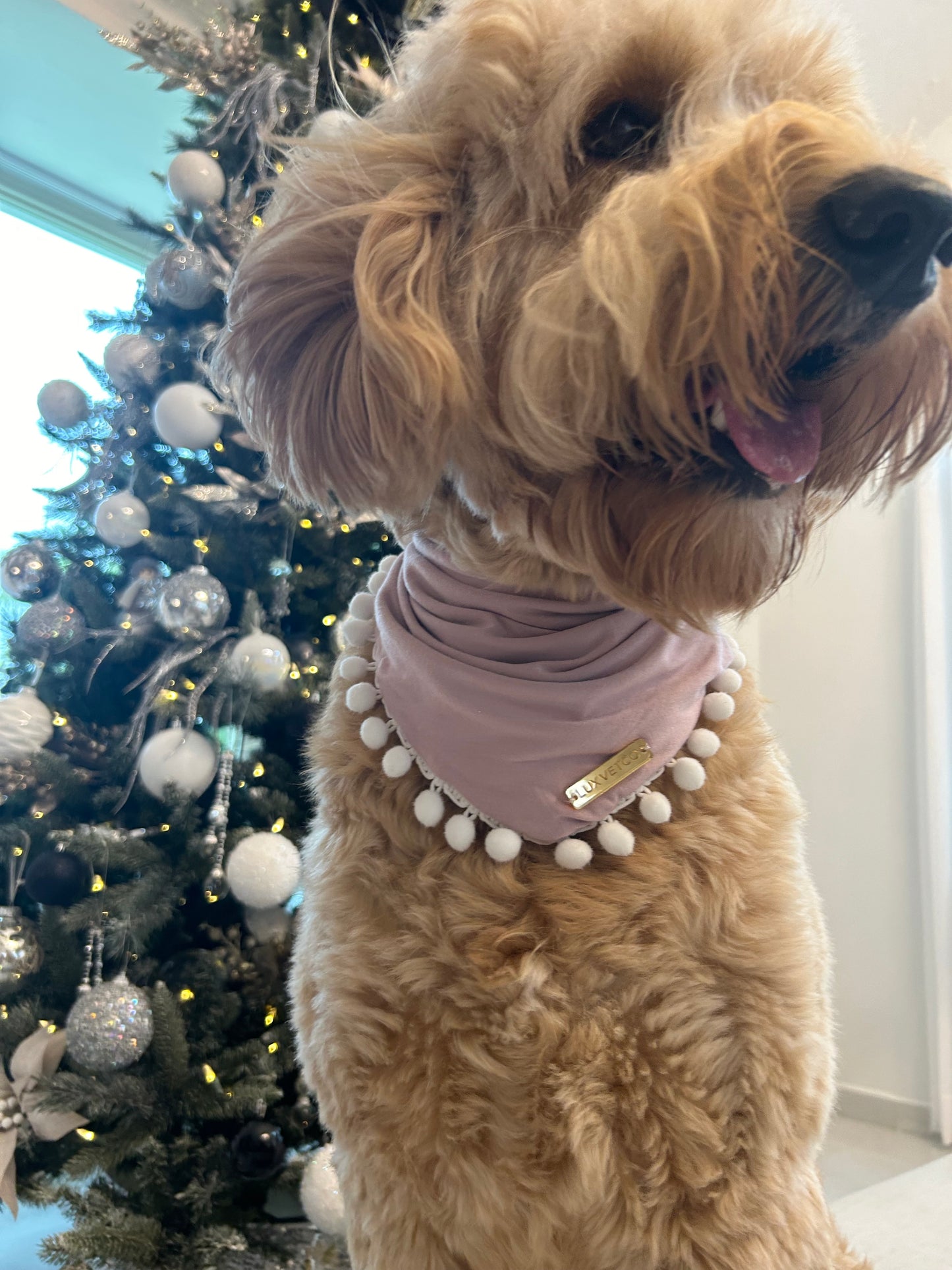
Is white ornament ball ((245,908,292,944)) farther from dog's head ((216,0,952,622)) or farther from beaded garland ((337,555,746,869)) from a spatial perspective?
dog's head ((216,0,952,622))

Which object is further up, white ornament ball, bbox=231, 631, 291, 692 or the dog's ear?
the dog's ear

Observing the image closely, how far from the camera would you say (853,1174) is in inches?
79.4

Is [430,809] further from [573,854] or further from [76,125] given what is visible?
[76,125]

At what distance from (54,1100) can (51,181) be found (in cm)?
261

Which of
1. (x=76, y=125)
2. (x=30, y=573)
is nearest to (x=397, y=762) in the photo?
(x=30, y=573)

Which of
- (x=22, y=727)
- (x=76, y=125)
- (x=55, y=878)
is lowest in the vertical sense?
(x=55, y=878)

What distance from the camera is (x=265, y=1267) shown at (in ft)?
4.46

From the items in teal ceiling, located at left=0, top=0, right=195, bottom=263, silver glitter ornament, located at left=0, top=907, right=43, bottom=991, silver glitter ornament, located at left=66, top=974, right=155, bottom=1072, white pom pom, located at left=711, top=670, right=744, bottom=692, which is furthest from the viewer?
teal ceiling, located at left=0, top=0, right=195, bottom=263

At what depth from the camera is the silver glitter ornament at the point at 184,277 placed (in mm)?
1569

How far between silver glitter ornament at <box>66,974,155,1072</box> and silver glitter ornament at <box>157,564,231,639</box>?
1.97ft

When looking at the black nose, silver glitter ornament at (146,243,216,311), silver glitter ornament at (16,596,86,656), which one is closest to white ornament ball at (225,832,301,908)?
silver glitter ornament at (16,596,86,656)

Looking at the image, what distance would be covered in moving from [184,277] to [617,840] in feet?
4.57

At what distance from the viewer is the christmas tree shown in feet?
4.42

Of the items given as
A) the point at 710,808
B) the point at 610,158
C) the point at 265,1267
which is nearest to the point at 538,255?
the point at 610,158
